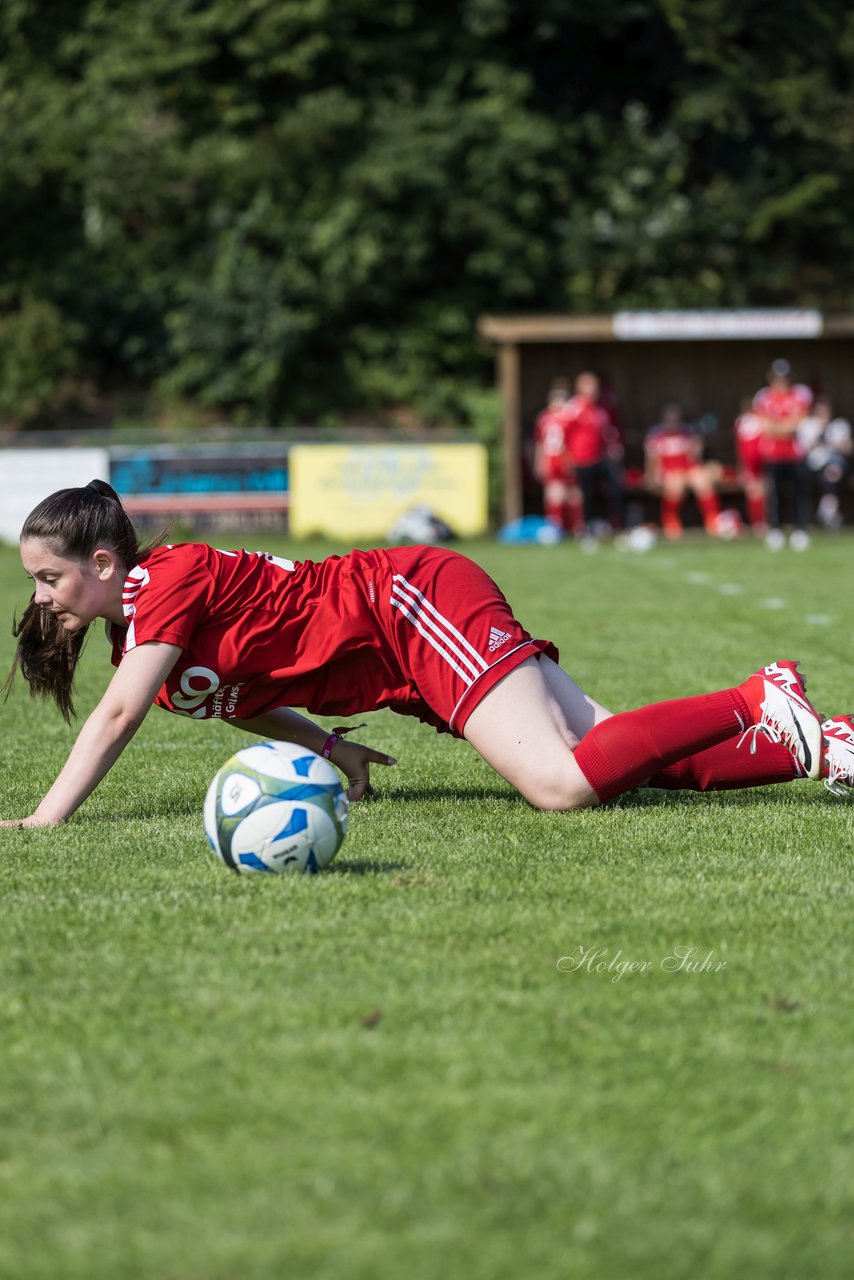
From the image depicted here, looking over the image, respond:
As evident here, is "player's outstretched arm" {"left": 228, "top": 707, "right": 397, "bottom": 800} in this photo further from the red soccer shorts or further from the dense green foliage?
the dense green foliage

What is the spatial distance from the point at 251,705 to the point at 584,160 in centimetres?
2924

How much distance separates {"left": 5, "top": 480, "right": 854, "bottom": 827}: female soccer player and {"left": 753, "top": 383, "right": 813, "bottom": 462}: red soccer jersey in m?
19.1

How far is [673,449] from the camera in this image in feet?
82.7

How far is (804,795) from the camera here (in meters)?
5.30

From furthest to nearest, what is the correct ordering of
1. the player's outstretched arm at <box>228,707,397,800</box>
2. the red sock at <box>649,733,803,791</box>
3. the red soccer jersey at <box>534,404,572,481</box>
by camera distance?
the red soccer jersey at <box>534,404,572,481</box>, the player's outstretched arm at <box>228,707,397,800</box>, the red sock at <box>649,733,803,791</box>

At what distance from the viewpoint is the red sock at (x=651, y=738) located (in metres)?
4.61

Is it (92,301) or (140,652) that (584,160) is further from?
(140,652)

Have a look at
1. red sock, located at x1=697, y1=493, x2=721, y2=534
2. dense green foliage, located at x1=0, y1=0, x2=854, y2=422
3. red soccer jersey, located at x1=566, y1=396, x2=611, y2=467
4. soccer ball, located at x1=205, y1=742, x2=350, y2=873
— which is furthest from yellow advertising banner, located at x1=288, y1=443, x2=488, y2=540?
soccer ball, located at x1=205, y1=742, x2=350, y2=873

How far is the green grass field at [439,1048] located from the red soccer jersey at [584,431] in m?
18.8

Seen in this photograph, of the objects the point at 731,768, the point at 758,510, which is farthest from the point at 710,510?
the point at 731,768

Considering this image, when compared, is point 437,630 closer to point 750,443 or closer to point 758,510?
point 750,443

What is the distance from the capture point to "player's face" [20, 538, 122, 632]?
4.57m

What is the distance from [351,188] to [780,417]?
11188 mm

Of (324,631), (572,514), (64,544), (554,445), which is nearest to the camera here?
(64,544)
